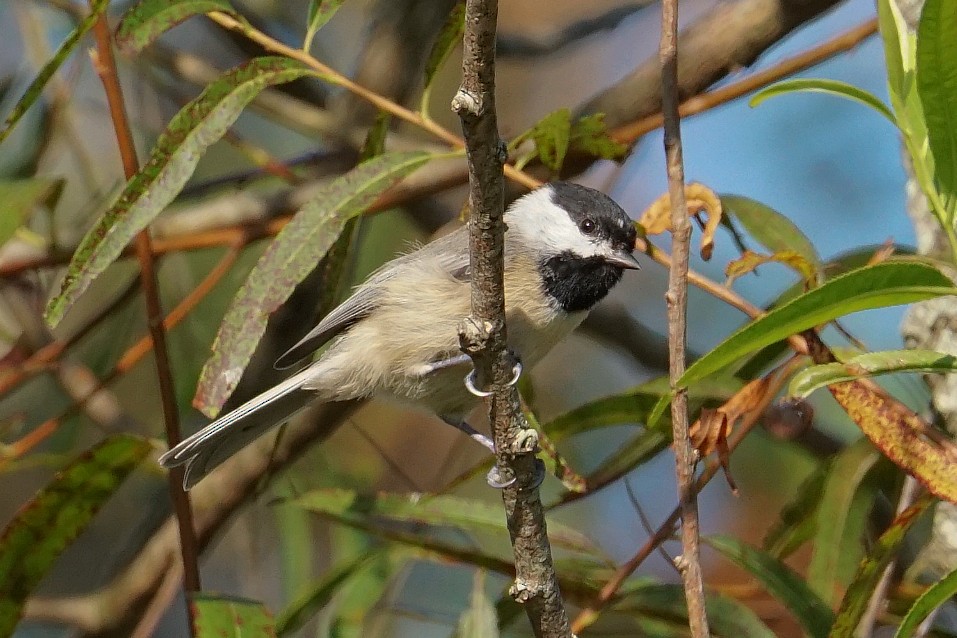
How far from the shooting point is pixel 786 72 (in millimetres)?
2000

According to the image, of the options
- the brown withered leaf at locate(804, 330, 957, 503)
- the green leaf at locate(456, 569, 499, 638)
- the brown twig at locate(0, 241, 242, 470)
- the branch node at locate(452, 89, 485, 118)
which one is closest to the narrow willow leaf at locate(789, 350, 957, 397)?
the brown withered leaf at locate(804, 330, 957, 503)

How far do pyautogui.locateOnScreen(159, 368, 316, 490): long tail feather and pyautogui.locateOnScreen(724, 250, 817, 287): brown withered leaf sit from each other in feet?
2.62

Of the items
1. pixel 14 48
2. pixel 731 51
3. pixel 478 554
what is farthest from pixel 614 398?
pixel 14 48

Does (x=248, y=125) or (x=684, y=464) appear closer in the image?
(x=684, y=464)

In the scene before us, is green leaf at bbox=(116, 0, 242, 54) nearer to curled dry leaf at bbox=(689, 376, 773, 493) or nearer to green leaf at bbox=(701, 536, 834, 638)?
curled dry leaf at bbox=(689, 376, 773, 493)

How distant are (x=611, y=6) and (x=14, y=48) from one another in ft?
5.76

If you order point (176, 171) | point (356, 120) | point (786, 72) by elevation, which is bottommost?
point (176, 171)

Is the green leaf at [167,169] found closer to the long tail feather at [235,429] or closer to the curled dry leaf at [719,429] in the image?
the long tail feather at [235,429]

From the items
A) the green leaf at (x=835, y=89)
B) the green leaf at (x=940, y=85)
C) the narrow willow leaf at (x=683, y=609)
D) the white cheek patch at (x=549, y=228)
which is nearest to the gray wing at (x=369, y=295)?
the white cheek patch at (x=549, y=228)

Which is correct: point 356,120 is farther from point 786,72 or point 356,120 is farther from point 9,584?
point 9,584

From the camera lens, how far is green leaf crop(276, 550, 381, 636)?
6.03ft

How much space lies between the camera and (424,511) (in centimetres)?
174

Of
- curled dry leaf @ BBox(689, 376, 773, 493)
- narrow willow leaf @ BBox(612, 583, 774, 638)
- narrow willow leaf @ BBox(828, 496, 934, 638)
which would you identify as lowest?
narrow willow leaf @ BBox(828, 496, 934, 638)

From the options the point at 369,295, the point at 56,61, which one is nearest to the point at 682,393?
the point at 369,295
